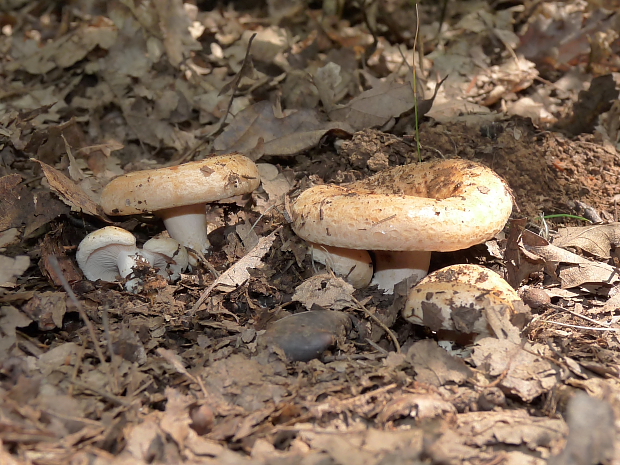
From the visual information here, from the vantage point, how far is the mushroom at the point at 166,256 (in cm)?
355

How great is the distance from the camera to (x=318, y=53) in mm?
6312

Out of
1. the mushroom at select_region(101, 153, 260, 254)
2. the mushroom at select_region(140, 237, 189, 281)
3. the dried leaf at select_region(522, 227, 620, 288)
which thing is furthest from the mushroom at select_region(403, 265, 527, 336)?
the mushroom at select_region(140, 237, 189, 281)

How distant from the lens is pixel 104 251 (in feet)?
11.7

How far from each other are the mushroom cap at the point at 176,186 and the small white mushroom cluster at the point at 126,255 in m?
0.23

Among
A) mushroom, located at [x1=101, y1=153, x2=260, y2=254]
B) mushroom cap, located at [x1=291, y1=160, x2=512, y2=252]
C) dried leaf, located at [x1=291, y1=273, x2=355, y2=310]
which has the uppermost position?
mushroom cap, located at [x1=291, y1=160, x2=512, y2=252]

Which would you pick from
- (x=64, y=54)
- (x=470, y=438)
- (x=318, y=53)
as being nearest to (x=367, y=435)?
(x=470, y=438)

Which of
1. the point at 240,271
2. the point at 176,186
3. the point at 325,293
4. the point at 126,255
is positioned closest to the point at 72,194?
the point at 126,255

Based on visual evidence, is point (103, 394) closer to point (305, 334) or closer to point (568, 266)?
point (305, 334)

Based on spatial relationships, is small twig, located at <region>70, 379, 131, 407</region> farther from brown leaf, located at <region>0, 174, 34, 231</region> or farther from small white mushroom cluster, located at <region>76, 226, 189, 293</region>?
brown leaf, located at <region>0, 174, 34, 231</region>

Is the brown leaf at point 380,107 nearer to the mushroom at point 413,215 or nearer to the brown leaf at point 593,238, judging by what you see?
the mushroom at point 413,215

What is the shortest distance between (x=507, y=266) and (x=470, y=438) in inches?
62.9

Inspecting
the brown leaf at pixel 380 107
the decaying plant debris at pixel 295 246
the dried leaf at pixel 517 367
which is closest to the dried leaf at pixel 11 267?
the decaying plant debris at pixel 295 246

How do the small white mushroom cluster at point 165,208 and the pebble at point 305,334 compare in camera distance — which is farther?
the small white mushroom cluster at point 165,208

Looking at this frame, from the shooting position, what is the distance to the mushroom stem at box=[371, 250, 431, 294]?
3.49 m
